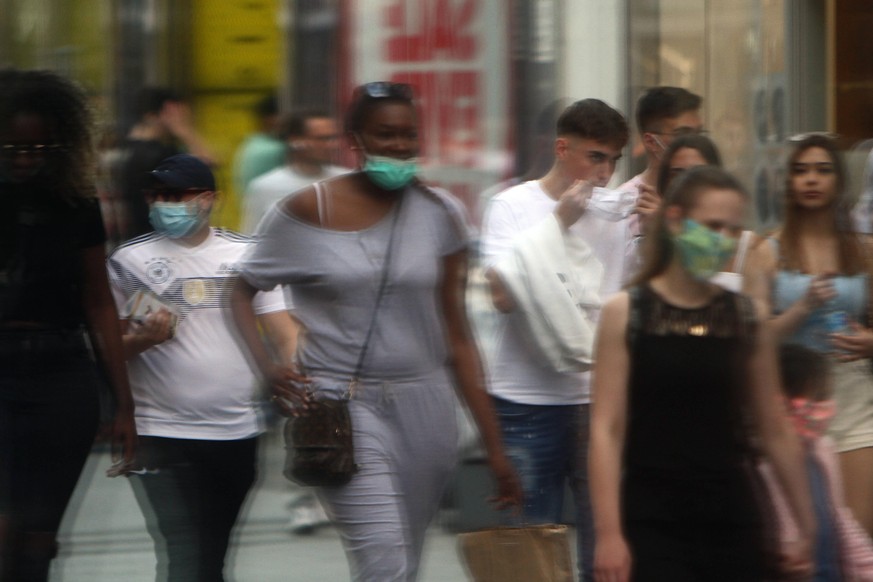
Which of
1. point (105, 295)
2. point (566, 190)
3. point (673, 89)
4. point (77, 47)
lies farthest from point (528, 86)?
point (77, 47)

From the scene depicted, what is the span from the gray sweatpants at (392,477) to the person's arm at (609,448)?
2.18 feet

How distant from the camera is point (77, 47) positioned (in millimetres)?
15297

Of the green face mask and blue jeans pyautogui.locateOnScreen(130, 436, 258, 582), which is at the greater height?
the green face mask

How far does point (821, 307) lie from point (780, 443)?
130 centimetres

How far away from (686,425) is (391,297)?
0.91 m

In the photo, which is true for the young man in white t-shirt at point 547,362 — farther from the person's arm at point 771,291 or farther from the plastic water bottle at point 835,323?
the plastic water bottle at point 835,323

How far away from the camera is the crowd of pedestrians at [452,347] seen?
4.13 m

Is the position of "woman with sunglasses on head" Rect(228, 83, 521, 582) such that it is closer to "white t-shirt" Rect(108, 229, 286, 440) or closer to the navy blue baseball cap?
"white t-shirt" Rect(108, 229, 286, 440)

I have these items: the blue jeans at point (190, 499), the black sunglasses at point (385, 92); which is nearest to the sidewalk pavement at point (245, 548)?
the blue jeans at point (190, 499)

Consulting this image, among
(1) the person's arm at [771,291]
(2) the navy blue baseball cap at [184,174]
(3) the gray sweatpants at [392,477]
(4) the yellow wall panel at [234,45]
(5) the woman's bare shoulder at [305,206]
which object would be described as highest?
(4) the yellow wall panel at [234,45]

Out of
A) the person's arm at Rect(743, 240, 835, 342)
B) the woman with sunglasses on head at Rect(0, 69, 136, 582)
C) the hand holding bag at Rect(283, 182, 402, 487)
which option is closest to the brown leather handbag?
the hand holding bag at Rect(283, 182, 402, 487)

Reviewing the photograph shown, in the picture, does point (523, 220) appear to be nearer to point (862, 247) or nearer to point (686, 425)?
point (862, 247)

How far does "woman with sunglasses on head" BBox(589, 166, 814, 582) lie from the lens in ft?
13.4

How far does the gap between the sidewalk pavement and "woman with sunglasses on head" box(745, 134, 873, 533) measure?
2034mm
